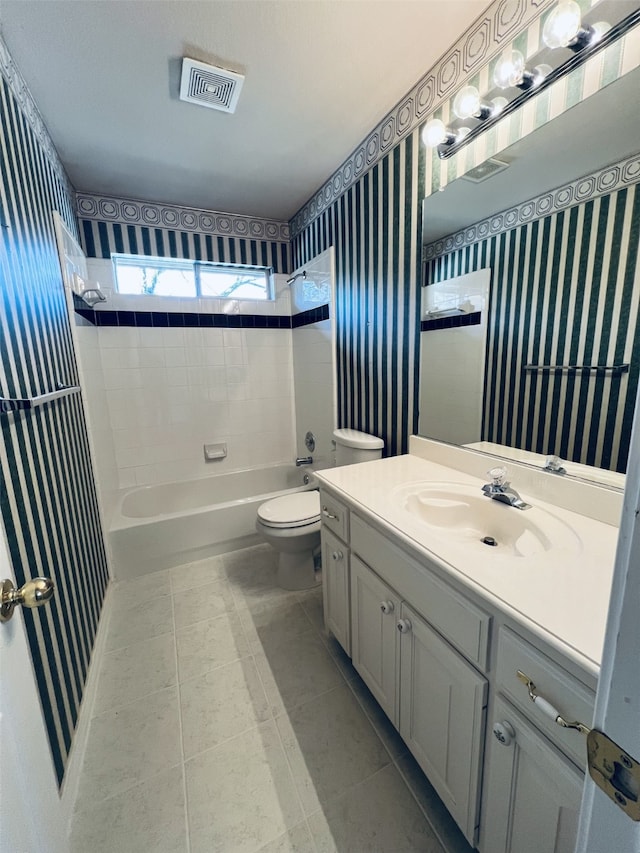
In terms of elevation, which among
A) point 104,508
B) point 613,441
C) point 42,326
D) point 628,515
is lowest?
point 104,508

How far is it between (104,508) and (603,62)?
2.78 m

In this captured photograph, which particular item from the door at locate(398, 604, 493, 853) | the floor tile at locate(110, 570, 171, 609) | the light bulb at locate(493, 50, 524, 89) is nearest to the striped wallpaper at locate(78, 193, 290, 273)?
the light bulb at locate(493, 50, 524, 89)

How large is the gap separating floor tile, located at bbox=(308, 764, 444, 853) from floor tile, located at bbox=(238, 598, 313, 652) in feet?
2.19

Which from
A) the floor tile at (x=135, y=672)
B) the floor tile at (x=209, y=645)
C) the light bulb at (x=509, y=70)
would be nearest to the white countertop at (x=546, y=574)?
the floor tile at (x=209, y=645)

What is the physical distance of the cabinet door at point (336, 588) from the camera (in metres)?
1.38

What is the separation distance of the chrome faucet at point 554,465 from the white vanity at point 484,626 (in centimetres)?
3

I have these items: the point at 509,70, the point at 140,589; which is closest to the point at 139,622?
the point at 140,589

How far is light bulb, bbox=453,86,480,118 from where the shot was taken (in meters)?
1.24

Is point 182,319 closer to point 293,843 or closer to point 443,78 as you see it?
point 443,78

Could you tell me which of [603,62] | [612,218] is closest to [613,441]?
[612,218]

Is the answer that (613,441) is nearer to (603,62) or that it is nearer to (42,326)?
(603,62)

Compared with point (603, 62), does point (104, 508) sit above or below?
below

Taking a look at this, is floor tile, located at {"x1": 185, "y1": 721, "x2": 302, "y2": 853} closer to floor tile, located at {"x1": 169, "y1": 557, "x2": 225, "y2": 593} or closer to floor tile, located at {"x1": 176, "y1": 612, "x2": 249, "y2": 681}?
floor tile, located at {"x1": 176, "y1": 612, "x2": 249, "y2": 681}

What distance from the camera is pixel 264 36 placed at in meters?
1.25
